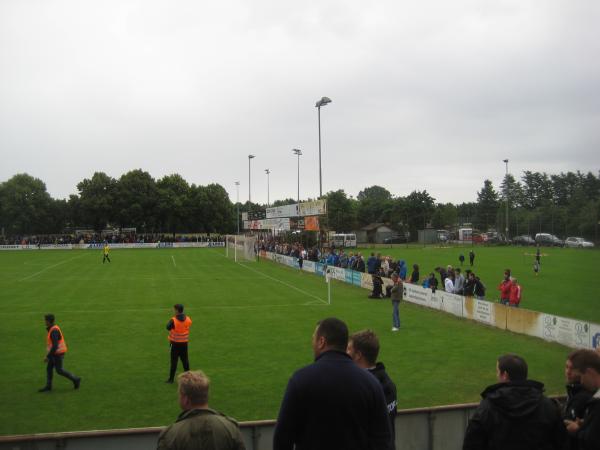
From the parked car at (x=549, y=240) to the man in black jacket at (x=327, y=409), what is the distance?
205 feet

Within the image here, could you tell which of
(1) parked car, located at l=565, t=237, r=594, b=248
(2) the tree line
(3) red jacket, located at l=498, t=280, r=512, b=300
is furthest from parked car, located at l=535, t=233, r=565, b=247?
(3) red jacket, located at l=498, t=280, r=512, b=300

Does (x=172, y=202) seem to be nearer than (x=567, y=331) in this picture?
No

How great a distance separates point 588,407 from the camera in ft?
13.1

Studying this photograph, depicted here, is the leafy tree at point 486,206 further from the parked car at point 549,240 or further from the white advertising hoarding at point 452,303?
the white advertising hoarding at point 452,303

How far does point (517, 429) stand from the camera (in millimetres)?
4023

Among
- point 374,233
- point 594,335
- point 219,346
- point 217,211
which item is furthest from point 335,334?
point 374,233

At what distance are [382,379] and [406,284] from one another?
887 inches

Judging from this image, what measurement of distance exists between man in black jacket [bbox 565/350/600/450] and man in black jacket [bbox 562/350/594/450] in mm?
33

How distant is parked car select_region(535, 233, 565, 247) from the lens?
201 ft

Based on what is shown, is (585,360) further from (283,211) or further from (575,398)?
(283,211)

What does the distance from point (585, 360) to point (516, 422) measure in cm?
89

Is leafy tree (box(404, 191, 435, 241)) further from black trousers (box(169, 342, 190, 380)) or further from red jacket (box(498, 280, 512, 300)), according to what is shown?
black trousers (box(169, 342, 190, 380))

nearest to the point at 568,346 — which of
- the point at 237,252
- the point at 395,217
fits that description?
the point at 237,252

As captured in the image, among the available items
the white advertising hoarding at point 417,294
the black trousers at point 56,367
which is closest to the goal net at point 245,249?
the white advertising hoarding at point 417,294
